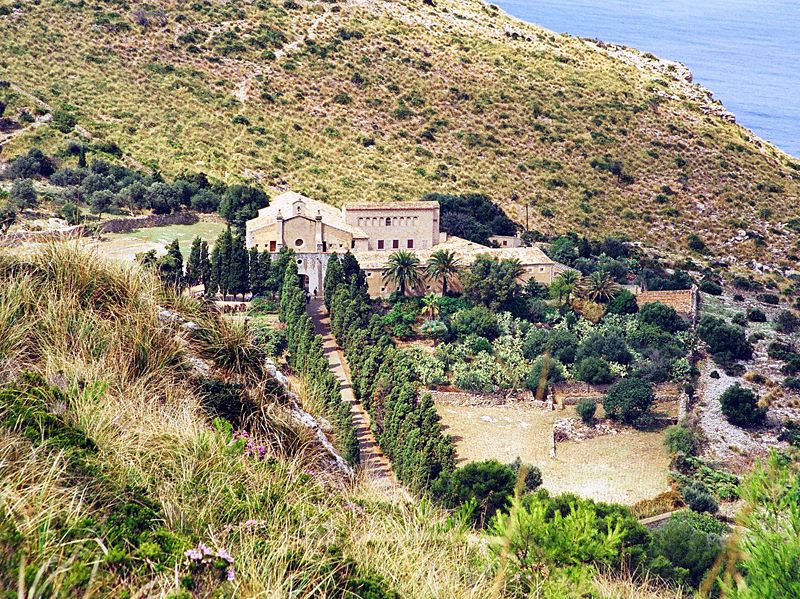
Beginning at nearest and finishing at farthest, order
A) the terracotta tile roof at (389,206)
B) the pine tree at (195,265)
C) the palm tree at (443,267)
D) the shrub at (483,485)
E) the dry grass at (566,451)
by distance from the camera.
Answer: the shrub at (483,485)
the dry grass at (566,451)
the pine tree at (195,265)
the palm tree at (443,267)
the terracotta tile roof at (389,206)

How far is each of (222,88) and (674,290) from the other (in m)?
33.0

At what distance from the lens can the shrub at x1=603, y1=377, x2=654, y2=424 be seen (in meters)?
31.7

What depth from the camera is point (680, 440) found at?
97.1ft

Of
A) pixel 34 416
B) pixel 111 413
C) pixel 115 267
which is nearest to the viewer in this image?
pixel 34 416

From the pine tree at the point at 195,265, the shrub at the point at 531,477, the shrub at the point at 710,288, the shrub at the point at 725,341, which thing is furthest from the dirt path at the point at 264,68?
the shrub at the point at 531,477

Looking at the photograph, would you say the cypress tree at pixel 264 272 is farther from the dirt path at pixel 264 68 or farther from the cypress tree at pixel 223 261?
the dirt path at pixel 264 68

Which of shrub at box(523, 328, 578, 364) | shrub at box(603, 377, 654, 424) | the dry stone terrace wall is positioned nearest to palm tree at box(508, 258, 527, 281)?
shrub at box(523, 328, 578, 364)

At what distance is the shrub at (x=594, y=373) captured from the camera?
33.8 meters

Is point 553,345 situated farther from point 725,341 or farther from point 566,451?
point 725,341

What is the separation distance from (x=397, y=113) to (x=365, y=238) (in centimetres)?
2676

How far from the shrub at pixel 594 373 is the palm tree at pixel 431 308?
20.3 ft

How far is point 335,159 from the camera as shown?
60.5 meters

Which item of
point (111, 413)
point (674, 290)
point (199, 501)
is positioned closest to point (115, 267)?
point (111, 413)

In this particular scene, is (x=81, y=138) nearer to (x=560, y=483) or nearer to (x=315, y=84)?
(x=315, y=84)
